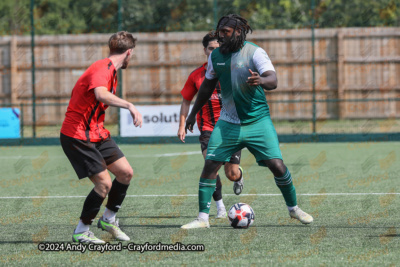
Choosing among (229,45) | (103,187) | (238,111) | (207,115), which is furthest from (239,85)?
(207,115)

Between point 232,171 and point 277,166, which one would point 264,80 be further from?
point 232,171

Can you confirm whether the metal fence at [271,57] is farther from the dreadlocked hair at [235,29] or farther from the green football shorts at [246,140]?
the dreadlocked hair at [235,29]

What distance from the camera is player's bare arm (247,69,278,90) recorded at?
19.2ft

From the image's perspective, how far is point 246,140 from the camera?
21.2 ft

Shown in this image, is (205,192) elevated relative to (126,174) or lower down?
lower down

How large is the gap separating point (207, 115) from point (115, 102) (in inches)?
103

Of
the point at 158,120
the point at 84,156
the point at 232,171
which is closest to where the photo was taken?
the point at 84,156

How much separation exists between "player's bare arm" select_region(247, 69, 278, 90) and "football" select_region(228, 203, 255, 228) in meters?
1.32

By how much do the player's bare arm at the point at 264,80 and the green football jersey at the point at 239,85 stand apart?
0.55 feet

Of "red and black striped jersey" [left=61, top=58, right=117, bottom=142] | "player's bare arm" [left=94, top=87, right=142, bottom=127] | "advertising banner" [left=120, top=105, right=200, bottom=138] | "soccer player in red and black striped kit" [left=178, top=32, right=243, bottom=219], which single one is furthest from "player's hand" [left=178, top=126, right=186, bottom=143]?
"advertising banner" [left=120, top=105, right=200, bottom=138]

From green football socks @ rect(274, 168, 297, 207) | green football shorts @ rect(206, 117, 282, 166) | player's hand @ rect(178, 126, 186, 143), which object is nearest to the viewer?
green football shorts @ rect(206, 117, 282, 166)

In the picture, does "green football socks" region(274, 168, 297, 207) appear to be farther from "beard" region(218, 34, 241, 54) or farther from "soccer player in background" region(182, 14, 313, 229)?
"beard" region(218, 34, 241, 54)

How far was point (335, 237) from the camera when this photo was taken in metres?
6.02

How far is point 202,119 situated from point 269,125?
5.29 ft
